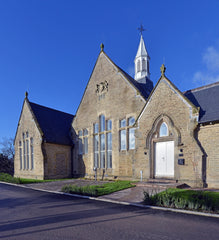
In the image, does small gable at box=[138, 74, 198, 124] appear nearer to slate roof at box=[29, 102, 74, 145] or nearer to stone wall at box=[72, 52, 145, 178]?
stone wall at box=[72, 52, 145, 178]

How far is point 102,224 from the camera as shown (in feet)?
20.2

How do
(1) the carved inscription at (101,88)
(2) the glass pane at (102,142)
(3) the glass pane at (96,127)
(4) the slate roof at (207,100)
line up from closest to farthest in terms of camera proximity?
(4) the slate roof at (207,100), (2) the glass pane at (102,142), (1) the carved inscription at (101,88), (3) the glass pane at (96,127)

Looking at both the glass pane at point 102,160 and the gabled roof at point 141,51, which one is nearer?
the glass pane at point 102,160

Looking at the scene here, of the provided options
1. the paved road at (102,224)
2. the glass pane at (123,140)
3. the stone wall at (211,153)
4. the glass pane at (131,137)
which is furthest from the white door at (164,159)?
the paved road at (102,224)

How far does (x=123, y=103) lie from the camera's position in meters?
18.8

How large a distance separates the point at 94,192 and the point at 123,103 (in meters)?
10.4

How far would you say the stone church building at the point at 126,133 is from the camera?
12508 mm

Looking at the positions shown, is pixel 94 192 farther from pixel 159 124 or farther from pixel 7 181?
pixel 7 181

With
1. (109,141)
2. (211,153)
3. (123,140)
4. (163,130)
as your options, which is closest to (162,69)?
(163,130)

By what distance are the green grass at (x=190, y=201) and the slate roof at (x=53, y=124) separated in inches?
682

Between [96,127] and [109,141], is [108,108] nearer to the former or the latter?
[96,127]

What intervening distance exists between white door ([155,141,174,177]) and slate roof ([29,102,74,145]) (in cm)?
1338

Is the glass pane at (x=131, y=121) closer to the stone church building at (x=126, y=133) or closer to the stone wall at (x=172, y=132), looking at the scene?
the stone church building at (x=126, y=133)

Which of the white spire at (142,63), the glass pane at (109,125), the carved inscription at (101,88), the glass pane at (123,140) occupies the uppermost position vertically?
the white spire at (142,63)
